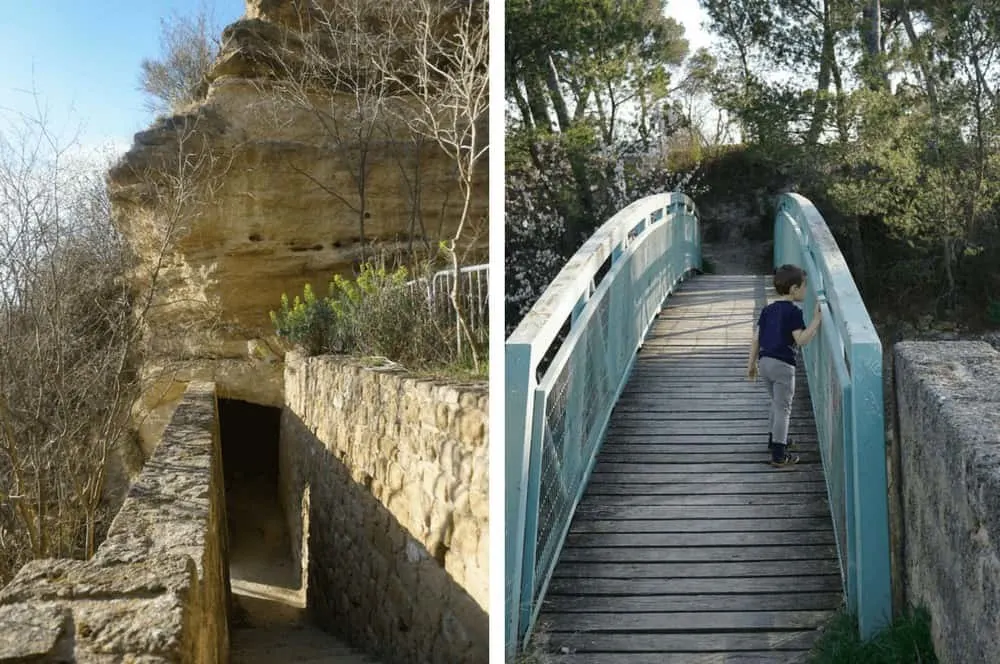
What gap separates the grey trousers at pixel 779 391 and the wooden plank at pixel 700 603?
0.81 m

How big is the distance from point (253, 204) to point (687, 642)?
18.2 feet

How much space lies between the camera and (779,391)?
3211 millimetres

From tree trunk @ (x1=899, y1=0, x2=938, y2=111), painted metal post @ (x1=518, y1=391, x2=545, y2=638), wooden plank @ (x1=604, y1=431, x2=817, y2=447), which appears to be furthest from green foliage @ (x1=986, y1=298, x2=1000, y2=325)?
painted metal post @ (x1=518, y1=391, x2=545, y2=638)

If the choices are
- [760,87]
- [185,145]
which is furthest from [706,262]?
[185,145]

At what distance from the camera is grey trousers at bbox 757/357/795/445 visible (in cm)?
318

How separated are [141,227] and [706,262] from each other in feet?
19.2

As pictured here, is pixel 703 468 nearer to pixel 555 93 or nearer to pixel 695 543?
A: pixel 695 543

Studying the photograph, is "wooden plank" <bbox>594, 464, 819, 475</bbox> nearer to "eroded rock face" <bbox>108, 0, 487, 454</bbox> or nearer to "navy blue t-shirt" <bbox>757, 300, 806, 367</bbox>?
"navy blue t-shirt" <bbox>757, 300, 806, 367</bbox>

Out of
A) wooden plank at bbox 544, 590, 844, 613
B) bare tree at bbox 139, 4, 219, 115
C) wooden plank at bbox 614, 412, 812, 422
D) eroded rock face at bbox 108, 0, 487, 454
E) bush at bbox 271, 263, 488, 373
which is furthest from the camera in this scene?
bare tree at bbox 139, 4, 219, 115

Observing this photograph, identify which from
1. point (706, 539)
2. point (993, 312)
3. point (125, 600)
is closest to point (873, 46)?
point (993, 312)

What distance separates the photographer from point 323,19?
6777 mm

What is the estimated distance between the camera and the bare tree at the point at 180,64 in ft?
24.6

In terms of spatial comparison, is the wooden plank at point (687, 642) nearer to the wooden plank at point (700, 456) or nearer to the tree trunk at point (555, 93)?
the wooden plank at point (700, 456)

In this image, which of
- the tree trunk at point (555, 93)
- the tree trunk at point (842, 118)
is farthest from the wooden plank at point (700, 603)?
the tree trunk at point (842, 118)
